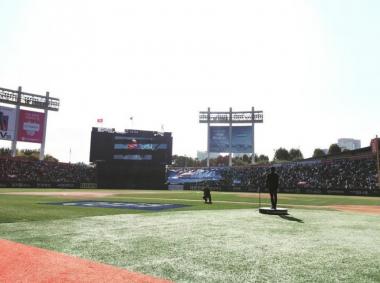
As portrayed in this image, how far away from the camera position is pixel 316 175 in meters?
61.3

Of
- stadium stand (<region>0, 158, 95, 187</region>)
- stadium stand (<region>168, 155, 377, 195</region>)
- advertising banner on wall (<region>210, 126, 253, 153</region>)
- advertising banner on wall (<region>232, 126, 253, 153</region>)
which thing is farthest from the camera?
advertising banner on wall (<region>210, 126, 253, 153</region>)

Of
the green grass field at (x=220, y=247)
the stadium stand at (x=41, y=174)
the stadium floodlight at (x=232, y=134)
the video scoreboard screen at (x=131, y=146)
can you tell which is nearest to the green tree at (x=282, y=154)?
the stadium floodlight at (x=232, y=134)

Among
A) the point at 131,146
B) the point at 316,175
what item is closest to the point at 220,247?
the point at 316,175

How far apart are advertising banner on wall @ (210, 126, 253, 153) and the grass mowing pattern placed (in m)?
69.6

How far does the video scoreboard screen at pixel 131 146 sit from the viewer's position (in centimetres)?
7119

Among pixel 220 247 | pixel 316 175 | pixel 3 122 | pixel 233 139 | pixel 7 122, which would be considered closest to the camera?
pixel 220 247

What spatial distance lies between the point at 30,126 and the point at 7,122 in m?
4.41

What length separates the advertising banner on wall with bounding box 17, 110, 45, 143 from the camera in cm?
6769

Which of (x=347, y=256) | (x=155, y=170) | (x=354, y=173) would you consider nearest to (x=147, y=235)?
(x=347, y=256)

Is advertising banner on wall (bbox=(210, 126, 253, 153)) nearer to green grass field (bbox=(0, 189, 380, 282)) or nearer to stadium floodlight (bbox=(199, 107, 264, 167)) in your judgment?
stadium floodlight (bbox=(199, 107, 264, 167))

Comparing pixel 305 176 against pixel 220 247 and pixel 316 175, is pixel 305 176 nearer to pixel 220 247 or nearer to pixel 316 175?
pixel 316 175

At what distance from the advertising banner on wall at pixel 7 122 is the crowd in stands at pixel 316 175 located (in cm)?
4153

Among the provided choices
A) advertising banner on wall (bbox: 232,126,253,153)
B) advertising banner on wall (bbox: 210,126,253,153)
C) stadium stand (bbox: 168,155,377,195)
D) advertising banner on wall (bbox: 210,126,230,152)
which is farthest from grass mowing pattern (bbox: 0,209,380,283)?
advertising banner on wall (bbox: 210,126,230,152)

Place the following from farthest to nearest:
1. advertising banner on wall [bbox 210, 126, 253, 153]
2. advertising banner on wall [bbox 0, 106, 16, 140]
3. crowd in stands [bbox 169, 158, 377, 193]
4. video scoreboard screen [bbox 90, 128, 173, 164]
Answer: advertising banner on wall [bbox 210, 126, 253, 153] → video scoreboard screen [bbox 90, 128, 173, 164] → advertising banner on wall [bbox 0, 106, 16, 140] → crowd in stands [bbox 169, 158, 377, 193]
